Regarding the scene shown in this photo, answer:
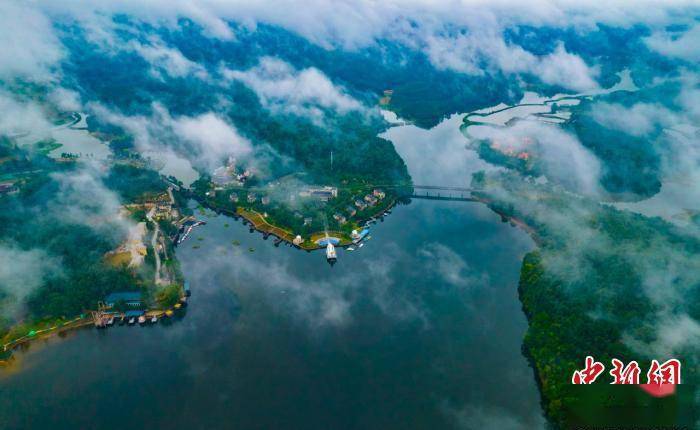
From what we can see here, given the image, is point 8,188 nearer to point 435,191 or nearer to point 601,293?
point 435,191

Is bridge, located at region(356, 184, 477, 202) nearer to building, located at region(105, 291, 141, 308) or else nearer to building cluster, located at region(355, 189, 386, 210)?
building cluster, located at region(355, 189, 386, 210)

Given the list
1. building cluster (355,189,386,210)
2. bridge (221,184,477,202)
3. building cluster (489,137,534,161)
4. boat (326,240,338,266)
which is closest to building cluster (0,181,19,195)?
bridge (221,184,477,202)

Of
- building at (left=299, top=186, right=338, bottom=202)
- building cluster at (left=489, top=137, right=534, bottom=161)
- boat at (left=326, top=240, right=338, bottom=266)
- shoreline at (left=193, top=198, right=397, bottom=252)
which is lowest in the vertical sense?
boat at (left=326, top=240, right=338, bottom=266)

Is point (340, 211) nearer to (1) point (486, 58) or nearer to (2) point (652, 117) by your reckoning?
(2) point (652, 117)

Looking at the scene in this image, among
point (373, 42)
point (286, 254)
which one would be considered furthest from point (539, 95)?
point (286, 254)

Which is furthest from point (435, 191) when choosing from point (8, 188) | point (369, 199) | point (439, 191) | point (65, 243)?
point (8, 188)

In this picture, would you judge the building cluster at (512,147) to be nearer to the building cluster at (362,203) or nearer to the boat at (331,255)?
the building cluster at (362,203)

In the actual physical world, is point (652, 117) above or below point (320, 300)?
above
